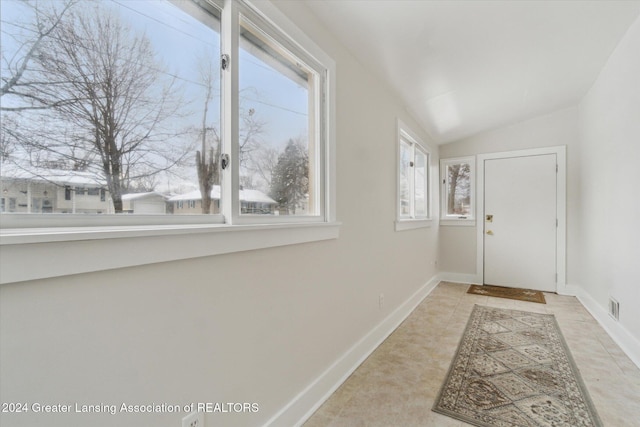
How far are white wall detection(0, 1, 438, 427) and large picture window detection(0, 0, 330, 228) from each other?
0.20 m

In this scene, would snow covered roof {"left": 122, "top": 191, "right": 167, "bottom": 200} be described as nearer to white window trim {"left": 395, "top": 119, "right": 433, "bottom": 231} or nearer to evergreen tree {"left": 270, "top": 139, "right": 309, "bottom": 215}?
evergreen tree {"left": 270, "top": 139, "right": 309, "bottom": 215}

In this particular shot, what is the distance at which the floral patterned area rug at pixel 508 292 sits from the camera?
3.84m

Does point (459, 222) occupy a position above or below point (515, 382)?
above

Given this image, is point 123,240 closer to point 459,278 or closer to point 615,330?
point 615,330

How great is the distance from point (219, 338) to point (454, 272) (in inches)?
173

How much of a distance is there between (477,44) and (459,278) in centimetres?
354

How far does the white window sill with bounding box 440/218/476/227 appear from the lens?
15.1 feet

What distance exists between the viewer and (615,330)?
2582mm

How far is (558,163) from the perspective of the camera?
4.05 m

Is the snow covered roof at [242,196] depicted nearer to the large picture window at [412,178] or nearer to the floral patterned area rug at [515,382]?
the floral patterned area rug at [515,382]

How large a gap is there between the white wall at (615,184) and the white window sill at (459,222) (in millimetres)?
1296

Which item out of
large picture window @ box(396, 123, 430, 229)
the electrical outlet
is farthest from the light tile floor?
large picture window @ box(396, 123, 430, 229)

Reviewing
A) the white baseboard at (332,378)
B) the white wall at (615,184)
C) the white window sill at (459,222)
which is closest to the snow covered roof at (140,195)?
the white baseboard at (332,378)

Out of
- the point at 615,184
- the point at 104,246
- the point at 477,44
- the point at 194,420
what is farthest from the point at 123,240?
the point at 615,184
